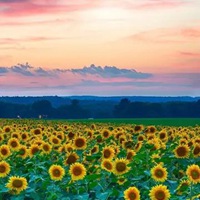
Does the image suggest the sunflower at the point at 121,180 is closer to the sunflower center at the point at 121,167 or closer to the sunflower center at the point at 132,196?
the sunflower center at the point at 121,167

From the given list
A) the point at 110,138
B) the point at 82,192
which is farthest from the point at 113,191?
the point at 110,138

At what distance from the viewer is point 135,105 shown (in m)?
92.8

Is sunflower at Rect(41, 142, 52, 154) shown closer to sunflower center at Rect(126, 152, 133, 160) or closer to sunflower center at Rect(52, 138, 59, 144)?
sunflower center at Rect(52, 138, 59, 144)

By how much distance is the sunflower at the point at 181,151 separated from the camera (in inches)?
372

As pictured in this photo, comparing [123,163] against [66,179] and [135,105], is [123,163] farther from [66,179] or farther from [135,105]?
[135,105]

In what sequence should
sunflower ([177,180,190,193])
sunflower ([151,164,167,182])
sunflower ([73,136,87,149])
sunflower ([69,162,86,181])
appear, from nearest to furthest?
sunflower ([177,180,190,193]) < sunflower ([151,164,167,182]) < sunflower ([69,162,86,181]) < sunflower ([73,136,87,149])

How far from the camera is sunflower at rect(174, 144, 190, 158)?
31.0ft

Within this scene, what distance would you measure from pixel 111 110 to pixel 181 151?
8555 cm

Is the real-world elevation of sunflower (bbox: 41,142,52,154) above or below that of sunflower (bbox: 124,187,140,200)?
above

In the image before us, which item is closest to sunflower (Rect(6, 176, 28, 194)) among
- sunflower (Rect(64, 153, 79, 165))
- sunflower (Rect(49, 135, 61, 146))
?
sunflower (Rect(64, 153, 79, 165))

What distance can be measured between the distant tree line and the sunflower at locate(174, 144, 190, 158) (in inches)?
3184

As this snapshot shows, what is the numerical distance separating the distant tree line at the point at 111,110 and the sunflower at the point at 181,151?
80886 mm

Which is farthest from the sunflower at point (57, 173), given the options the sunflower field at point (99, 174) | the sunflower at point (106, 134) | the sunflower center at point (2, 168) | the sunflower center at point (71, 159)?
the sunflower at point (106, 134)

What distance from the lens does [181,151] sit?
9.52 m
